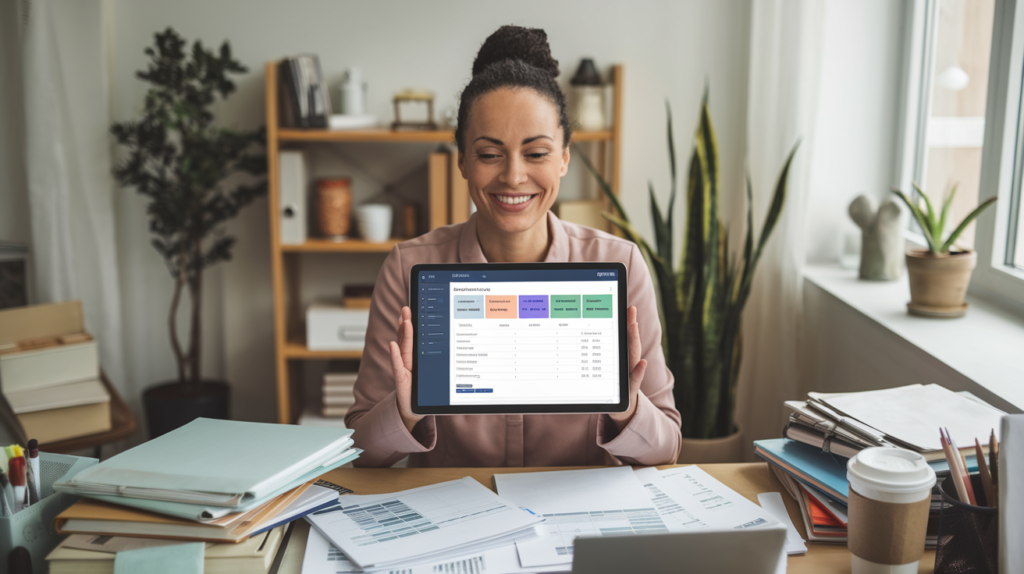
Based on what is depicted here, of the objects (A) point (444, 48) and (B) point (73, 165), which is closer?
(B) point (73, 165)

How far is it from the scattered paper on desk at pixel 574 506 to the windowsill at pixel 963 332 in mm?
697

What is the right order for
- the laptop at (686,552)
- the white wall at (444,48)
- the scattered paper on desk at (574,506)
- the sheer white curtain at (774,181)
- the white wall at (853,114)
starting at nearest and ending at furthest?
the laptop at (686,552)
the scattered paper on desk at (574,506)
the sheer white curtain at (774,181)
the white wall at (853,114)
the white wall at (444,48)

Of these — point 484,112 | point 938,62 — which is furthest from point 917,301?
point 484,112

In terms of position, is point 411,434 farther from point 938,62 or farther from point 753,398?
point 938,62

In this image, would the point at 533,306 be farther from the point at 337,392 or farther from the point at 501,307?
the point at 337,392

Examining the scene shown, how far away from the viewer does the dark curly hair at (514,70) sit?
1.39 meters

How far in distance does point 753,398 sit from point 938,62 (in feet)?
4.29

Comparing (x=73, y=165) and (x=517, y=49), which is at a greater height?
(x=517, y=49)

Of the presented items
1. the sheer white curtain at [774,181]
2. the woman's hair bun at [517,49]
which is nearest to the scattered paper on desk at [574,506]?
the woman's hair bun at [517,49]

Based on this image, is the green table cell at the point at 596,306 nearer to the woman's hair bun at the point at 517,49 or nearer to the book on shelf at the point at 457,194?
the woman's hair bun at the point at 517,49

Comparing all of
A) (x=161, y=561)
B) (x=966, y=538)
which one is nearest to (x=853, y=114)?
(x=966, y=538)

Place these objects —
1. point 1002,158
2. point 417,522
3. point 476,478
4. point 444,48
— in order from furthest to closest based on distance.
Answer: point 444,48 → point 1002,158 → point 476,478 → point 417,522

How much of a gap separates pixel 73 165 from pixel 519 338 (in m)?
2.44

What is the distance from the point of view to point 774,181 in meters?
2.61
